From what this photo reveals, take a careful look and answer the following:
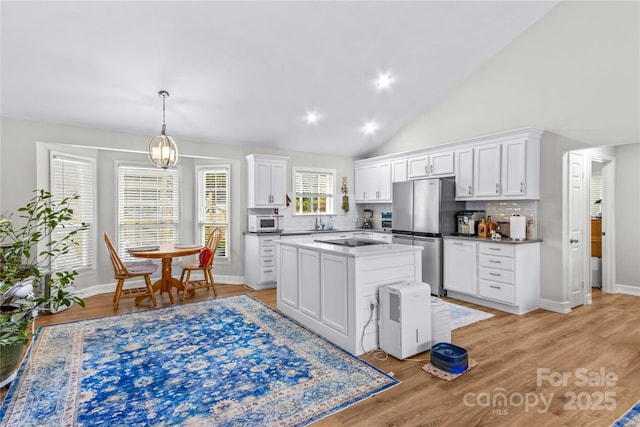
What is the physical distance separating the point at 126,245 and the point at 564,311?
6.65 m

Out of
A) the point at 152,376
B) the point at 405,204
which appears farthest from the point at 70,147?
the point at 405,204

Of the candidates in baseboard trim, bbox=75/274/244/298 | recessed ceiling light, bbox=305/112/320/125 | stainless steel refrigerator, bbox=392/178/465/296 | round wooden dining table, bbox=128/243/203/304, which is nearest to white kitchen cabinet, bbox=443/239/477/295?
stainless steel refrigerator, bbox=392/178/465/296

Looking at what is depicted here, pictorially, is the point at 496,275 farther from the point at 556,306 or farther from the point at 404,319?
the point at 404,319

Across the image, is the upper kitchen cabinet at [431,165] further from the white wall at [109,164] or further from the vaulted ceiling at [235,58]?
the white wall at [109,164]

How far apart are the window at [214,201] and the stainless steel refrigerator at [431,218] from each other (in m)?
3.26

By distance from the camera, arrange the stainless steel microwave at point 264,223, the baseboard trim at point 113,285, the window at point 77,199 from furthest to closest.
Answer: the stainless steel microwave at point 264,223 → the baseboard trim at point 113,285 → the window at point 77,199

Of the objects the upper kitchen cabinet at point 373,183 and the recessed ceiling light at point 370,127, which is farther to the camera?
the upper kitchen cabinet at point 373,183

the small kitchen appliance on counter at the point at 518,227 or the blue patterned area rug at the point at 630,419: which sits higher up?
the small kitchen appliance on counter at the point at 518,227

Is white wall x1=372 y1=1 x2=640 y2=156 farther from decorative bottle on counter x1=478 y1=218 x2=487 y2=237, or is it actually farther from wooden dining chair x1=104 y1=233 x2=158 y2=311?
wooden dining chair x1=104 y1=233 x2=158 y2=311

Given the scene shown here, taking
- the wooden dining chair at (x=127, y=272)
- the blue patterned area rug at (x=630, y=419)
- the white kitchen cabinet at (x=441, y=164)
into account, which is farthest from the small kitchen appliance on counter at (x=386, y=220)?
the blue patterned area rug at (x=630, y=419)

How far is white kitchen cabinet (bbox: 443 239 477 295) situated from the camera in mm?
4777

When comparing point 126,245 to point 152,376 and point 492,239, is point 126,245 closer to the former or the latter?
point 152,376

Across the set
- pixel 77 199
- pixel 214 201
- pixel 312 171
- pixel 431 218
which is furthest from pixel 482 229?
pixel 77 199

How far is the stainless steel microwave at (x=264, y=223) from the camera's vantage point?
587 centimetres
